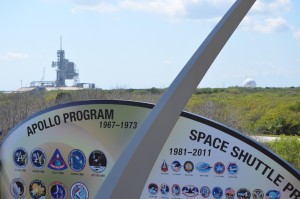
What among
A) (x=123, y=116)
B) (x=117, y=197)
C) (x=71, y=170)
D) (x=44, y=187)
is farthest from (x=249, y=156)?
(x=117, y=197)

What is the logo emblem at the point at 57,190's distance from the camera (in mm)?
8078

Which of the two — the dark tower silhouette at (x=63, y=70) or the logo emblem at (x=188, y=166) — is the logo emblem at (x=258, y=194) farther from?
the dark tower silhouette at (x=63, y=70)

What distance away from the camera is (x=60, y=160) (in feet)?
26.6

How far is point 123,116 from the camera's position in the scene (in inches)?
308

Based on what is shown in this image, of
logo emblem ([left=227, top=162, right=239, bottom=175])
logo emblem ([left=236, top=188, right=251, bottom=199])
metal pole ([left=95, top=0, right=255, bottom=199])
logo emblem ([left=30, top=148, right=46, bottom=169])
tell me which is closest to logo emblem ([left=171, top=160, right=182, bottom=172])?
logo emblem ([left=227, top=162, right=239, bottom=175])

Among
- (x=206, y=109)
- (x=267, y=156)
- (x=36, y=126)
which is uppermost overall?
(x=206, y=109)

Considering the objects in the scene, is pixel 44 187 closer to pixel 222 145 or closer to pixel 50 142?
pixel 50 142

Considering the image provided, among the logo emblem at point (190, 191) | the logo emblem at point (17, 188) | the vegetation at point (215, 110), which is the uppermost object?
the vegetation at point (215, 110)

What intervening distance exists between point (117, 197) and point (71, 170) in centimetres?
435

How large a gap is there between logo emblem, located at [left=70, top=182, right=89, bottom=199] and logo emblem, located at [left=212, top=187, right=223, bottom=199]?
1.83m

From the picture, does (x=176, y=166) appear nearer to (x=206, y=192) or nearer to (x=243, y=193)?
(x=206, y=192)

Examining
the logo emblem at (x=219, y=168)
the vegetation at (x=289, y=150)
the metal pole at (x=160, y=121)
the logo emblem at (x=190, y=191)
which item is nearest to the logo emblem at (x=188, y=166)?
the logo emblem at (x=190, y=191)

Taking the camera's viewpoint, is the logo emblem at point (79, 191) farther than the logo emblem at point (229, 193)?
Yes

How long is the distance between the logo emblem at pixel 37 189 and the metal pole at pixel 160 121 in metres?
4.53
